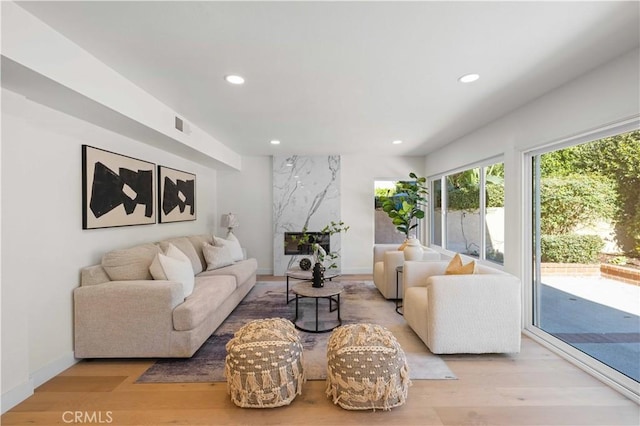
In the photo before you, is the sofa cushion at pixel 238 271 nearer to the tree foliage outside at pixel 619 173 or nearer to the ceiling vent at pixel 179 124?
the ceiling vent at pixel 179 124

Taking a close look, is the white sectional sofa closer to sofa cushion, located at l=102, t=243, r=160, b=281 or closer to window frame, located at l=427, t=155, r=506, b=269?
sofa cushion, located at l=102, t=243, r=160, b=281

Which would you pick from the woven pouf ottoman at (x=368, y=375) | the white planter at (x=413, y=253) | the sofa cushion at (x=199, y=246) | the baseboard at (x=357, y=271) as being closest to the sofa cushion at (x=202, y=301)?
the sofa cushion at (x=199, y=246)

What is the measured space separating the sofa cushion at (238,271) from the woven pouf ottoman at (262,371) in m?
1.87

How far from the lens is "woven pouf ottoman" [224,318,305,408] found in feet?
6.11

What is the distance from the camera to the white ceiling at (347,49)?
161cm

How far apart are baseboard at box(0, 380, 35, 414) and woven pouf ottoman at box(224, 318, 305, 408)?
4.54ft

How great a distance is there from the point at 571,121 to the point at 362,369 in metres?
2.68

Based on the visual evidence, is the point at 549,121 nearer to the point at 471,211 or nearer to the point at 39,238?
the point at 471,211

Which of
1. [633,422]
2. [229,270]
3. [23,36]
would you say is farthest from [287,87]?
[633,422]

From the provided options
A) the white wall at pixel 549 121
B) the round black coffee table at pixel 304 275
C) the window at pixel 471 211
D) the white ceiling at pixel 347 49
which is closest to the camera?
the white ceiling at pixel 347 49

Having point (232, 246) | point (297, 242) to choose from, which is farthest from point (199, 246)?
point (297, 242)

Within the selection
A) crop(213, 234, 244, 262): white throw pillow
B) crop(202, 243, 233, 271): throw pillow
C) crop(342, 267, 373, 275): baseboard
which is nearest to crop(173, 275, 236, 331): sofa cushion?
crop(202, 243, 233, 271): throw pillow

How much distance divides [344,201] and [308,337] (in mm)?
3463

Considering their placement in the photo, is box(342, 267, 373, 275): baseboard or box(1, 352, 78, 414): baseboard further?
box(342, 267, 373, 275): baseboard
